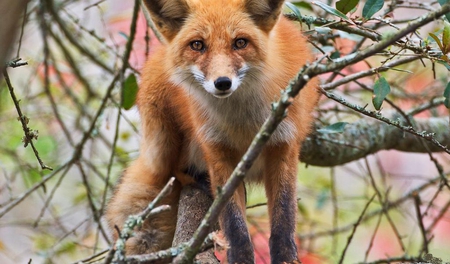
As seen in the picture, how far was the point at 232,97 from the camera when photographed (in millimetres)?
4512

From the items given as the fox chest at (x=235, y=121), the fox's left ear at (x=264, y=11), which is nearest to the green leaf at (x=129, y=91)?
the fox chest at (x=235, y=121)

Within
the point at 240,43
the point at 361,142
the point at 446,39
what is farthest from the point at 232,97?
the point at 361,142

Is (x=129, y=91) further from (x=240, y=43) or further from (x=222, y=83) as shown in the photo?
(x=222, y=83)

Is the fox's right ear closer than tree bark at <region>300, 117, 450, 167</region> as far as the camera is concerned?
Yes

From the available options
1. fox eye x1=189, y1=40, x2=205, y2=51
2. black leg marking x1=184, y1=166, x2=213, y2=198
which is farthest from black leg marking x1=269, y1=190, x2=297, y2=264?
fox eye x1=189, y1=40, x2=205, y2=51

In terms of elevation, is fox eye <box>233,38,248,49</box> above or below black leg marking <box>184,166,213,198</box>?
above

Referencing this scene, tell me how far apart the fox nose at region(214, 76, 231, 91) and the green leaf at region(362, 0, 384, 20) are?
1.06 m

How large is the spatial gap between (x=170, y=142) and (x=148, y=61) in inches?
32.9

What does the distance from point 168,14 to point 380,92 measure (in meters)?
1.76

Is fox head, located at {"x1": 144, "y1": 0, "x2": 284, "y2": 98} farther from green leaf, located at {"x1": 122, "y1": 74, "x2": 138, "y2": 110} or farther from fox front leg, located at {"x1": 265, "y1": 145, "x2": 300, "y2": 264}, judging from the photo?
green leaf, located at {"x1": 122, "y1": 74, "x2": 138, "y2": 110}

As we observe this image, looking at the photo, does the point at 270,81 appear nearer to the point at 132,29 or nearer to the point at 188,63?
the point at 188,63

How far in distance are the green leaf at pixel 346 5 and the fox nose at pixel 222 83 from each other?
1057 millimetres

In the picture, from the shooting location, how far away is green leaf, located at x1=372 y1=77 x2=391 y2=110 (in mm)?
3873

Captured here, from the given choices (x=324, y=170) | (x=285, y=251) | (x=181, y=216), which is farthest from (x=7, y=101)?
(x=324, y=170)
